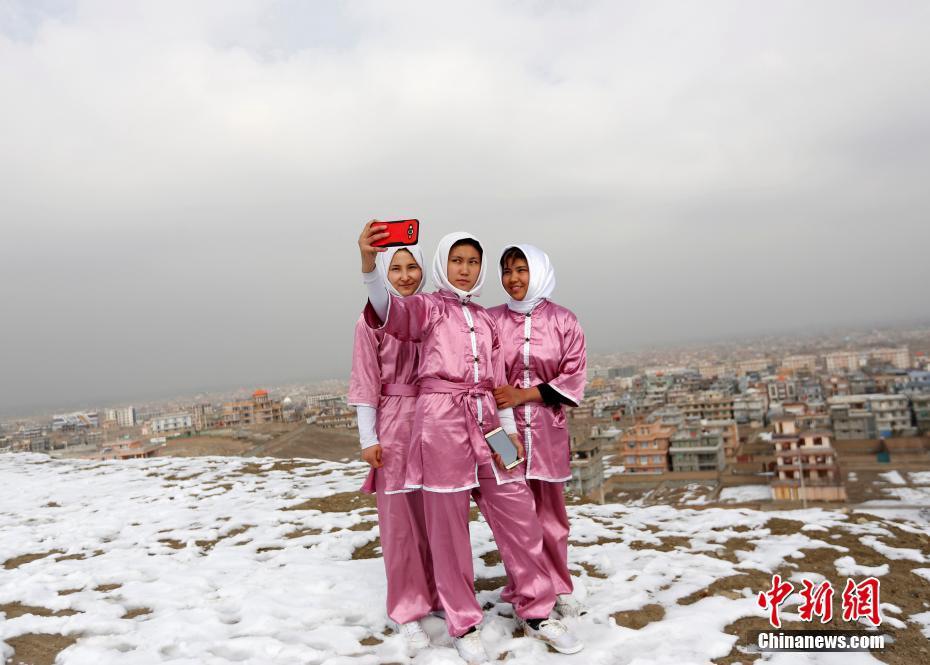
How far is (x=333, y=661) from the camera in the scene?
2514 mm

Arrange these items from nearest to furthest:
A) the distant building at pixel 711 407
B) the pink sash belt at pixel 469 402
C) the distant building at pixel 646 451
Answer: the pink sash belt at pixel 469 402
the distant building at pixel 646 451
the distant building at pixel 711 407

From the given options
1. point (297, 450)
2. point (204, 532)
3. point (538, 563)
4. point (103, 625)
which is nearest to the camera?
point (538, 563)

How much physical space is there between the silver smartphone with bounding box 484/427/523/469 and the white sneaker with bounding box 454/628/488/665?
2.75ft

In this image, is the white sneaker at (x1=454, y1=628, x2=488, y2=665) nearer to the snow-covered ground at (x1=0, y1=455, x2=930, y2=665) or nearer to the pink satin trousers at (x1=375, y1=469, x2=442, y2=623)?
the snow-covered ground at (x1=0, y1=455, x2=930, y2=665)

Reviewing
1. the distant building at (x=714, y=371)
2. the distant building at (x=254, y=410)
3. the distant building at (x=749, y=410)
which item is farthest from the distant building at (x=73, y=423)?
the distant building at (x=714, y=371)

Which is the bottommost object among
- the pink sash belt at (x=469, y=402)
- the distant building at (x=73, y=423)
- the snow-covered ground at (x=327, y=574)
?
the distant building at (x=73, y=423)

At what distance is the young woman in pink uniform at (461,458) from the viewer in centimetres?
256

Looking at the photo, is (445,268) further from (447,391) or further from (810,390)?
(810,390)

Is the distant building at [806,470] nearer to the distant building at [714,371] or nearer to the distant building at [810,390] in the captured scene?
the distant building at [810,390]

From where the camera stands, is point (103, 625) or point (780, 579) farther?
point (780, 579)

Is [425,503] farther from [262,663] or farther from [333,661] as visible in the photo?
[262,663]

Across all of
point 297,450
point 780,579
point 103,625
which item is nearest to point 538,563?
point 780,579

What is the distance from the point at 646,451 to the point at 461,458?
110 feet

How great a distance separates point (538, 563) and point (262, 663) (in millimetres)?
1412
